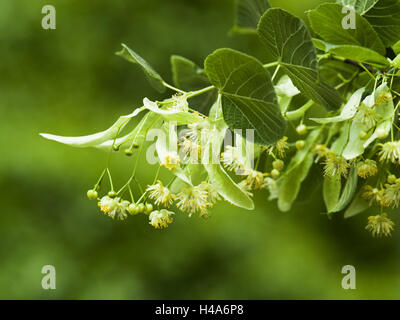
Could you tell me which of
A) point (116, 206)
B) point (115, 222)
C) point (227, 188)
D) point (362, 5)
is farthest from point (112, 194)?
point (115, 222)

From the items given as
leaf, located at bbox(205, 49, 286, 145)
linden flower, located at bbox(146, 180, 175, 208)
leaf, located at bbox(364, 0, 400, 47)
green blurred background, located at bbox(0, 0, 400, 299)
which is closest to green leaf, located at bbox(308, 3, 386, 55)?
leaf, located at bbox(364, 0, 400, 47)

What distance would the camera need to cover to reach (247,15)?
0.69 m

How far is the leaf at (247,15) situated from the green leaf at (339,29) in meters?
0.17

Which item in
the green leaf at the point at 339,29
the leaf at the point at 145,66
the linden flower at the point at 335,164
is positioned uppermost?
the green leaf at the point at 339,29

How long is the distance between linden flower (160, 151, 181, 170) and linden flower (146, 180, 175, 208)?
2 cm

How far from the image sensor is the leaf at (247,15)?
636mm

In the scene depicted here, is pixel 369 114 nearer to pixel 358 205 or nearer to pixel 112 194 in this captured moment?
pixel 358 205

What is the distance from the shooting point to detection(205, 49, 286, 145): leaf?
1.23ft

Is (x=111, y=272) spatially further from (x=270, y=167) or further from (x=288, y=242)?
(x=270, y=167)

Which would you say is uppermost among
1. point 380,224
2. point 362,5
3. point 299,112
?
point 362,5

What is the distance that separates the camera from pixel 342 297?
211 cm

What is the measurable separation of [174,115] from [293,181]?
0.22m

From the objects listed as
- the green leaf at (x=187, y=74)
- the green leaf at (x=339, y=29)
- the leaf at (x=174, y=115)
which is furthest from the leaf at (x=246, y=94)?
the green leaf at (x=187, y=74)

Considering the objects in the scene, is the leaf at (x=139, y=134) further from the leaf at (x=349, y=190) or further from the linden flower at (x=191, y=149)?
the leaf at (x=349, y=190)
